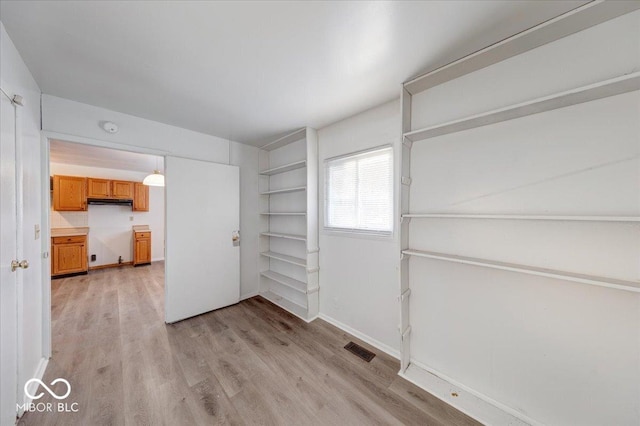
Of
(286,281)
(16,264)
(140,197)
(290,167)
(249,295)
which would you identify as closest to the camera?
(16,264)

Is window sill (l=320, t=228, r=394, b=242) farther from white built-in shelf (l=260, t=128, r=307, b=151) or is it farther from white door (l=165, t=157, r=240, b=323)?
white door (l=165, t=157, r=240, b=323)

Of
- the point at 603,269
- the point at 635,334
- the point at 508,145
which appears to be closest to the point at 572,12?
the point at 508,145

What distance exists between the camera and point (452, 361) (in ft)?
5.77

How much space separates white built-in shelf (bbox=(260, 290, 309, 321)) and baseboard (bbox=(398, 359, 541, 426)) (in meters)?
1.39

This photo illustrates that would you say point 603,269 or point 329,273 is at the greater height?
point 603,269

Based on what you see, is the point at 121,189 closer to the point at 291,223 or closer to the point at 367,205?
the point at 291,223

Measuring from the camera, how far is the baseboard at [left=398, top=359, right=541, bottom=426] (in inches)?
57.1

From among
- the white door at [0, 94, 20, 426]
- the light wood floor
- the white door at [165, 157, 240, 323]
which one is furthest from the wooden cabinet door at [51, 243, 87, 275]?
the white door at [0, 94, 20, 426]

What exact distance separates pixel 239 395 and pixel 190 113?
2.84m

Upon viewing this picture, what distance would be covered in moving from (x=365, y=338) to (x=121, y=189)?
654cm

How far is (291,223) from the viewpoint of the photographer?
330 cm

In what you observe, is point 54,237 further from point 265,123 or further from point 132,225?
point 265,123

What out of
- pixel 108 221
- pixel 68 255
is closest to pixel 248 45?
pixel 68 255

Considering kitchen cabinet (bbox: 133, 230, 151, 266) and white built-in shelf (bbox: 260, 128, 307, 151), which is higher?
white built-in shelf (bbox: 260, 128, 307, 151)
